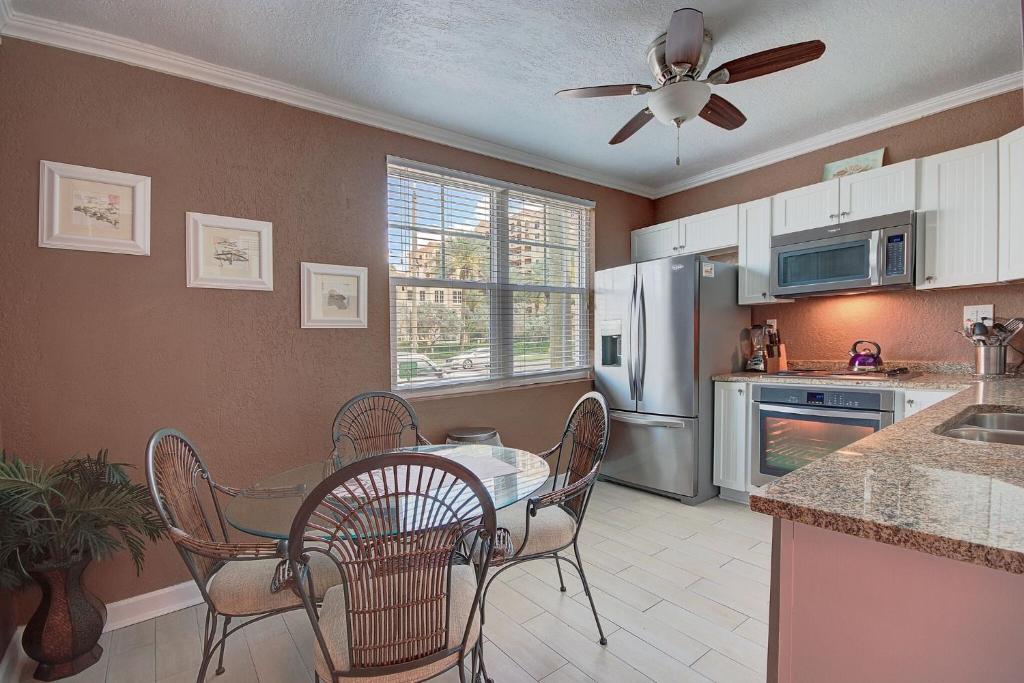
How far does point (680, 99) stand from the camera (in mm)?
2016

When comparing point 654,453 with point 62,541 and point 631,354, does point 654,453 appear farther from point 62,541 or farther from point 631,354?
point 62,541

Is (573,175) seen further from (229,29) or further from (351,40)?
(229,29)

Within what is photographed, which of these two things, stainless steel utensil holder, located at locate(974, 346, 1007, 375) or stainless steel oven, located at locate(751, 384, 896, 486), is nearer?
stainless steel utensil holder, located at locate(974, 346, 1007, 375)

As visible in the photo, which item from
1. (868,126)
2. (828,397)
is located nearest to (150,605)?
(828,397)

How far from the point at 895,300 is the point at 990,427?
185cm

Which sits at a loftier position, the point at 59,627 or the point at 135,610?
the point at 59,627

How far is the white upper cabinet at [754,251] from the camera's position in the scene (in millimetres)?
3496

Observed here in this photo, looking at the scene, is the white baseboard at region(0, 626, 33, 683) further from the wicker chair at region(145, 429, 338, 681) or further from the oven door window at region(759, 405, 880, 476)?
the oven door window at region(759, 405, 880, 476)

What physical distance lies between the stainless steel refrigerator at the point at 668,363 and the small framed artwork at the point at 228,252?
2542 millimetres

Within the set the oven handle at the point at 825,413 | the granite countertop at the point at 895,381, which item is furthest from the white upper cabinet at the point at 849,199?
the oven handle at the point at 825,413

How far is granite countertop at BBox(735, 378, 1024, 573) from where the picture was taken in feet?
2.06

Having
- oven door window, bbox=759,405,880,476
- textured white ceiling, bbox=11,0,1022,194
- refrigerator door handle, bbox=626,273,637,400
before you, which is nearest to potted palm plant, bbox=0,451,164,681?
textured white ceiling, bbox=11,0,1022,194

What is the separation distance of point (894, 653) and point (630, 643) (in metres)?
1.40

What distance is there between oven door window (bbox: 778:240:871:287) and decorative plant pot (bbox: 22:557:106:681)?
411 cm
